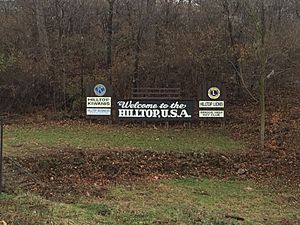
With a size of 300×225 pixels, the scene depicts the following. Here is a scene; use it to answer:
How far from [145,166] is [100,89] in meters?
8.48

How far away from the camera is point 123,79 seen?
28.3 meters

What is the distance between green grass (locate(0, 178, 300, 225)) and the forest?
11724mm

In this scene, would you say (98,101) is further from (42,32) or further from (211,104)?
(42,32)

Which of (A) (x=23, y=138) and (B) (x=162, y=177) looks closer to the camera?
(B) (x=162, y=177)

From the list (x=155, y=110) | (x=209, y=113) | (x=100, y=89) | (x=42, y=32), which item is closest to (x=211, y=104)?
(x=209, y=113)

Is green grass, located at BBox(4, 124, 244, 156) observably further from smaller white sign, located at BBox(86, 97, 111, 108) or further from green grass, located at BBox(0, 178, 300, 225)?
green grass, located at BBox(0, 178, 300, 225)

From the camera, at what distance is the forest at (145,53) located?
2758cm

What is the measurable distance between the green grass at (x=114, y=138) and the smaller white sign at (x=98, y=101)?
1.12 m

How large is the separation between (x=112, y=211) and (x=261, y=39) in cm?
1147

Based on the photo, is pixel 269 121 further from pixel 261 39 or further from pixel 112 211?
pixel 112 211

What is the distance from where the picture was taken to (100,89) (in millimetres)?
24469

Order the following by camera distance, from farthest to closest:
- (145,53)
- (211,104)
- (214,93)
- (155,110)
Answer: (145,53) → (155,110) → (211,104) → (214,93)

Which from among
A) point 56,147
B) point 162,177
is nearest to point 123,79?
point 56,147

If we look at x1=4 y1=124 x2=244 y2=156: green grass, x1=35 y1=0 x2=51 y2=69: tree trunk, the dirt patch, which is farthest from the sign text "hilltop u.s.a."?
x1=35 y1=0 x2=51 y2=69: tree trunk
